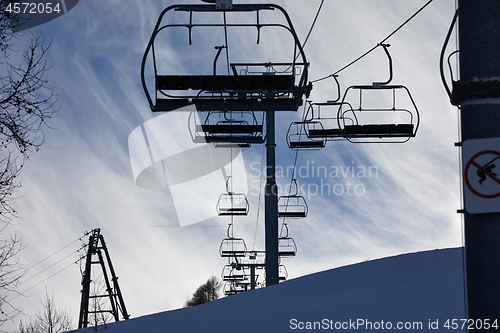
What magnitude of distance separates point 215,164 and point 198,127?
4.04 metres

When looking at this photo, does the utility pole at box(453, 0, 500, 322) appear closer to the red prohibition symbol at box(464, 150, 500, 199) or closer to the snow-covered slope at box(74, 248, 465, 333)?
the red prohibition symbol at box(464, 150, 500, 199)

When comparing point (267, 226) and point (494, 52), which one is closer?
point (494, 52)

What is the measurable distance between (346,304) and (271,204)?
15.7 ft

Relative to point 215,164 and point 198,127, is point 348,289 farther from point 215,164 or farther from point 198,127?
point 215,164

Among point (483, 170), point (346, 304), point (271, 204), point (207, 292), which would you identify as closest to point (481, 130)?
point (483, 170)

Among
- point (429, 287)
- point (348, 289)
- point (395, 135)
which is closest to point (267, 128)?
point (395, 135)

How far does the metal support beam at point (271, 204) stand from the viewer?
40.3 ft

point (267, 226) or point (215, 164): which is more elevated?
point (215, 164)

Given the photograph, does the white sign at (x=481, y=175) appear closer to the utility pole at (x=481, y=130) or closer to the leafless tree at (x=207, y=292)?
the utility pole at (x=481, y=130)

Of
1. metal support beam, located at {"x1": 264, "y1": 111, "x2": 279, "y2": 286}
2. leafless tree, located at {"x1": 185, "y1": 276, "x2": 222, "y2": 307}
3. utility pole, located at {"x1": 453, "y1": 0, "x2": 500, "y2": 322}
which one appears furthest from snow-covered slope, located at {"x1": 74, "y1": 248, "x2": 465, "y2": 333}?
leafless tree, located at {"x1": 185, "y1": 276, "x2": 222, "y2": 307}

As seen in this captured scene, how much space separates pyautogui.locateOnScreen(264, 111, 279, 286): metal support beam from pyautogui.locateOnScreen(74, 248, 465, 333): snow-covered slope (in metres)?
1.75

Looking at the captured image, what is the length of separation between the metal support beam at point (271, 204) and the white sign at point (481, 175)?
10152 millimetres

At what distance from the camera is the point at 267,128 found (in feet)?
41.4

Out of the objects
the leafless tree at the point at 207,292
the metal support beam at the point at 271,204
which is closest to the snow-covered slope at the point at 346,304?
the metal support beam at the point at 271,204
